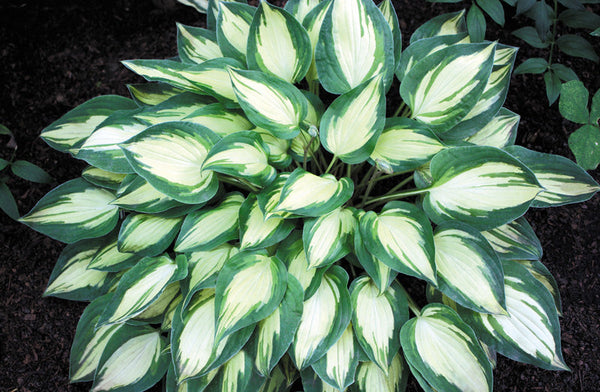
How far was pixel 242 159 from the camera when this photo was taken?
3.33 feet

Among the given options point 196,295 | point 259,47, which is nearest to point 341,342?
point 196,295

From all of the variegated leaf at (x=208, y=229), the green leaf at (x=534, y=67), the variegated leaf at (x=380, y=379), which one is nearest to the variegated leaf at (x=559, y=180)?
the green leaf at (x=534, y=67)

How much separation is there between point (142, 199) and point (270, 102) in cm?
43

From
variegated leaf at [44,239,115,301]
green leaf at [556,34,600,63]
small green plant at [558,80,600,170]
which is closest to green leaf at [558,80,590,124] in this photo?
small green plant at [558,80,600,170]

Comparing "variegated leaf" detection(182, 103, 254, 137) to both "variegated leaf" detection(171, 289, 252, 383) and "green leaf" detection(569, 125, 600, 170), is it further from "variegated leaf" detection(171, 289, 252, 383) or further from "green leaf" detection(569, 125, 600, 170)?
"green leaf" detection(569, 125, 600, 170)

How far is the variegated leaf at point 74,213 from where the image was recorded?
3.93 feet

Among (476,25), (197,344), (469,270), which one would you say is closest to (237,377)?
(197,344)

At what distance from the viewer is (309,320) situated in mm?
1047

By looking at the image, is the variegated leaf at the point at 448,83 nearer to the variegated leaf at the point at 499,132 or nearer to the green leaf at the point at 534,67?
the variegated leaf at the point at 499,132

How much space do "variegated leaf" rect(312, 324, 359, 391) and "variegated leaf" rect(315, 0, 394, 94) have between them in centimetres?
66

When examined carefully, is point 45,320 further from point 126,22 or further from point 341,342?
point 126,22

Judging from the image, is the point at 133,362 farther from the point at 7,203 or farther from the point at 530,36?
the point at 530,36

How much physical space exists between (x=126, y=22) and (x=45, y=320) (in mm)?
1168

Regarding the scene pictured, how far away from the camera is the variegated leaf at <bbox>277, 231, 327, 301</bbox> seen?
1057mm
